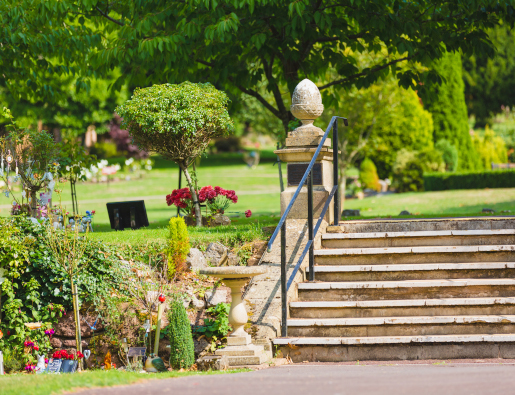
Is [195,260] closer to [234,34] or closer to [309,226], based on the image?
[309,226]

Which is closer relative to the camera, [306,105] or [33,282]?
[33,282]

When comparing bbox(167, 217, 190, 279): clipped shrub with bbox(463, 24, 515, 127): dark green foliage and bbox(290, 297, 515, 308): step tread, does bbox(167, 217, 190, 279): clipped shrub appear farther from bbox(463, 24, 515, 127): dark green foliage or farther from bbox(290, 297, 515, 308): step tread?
bbox(463, 24, 515, 127): dark green foliage

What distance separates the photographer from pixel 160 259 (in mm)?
7492

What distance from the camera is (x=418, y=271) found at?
6.65 metres

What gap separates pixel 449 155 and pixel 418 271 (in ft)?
64.0

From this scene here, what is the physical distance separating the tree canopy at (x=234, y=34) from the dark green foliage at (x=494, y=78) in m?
34.9

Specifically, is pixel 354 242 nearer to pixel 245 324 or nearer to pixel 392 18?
pixel 245 324

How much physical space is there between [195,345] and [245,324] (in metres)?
0.64

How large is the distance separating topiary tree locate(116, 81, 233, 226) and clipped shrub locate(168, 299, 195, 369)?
3.74 meters

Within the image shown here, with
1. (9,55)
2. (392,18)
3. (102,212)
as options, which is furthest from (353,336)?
(102,212)

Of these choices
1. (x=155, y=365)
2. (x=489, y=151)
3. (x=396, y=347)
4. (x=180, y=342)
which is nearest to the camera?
(x=396, y=347)

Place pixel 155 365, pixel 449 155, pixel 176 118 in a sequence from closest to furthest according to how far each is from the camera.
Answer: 1. pixel 155 365
2. pixel 176 118
3. pixel 449 155

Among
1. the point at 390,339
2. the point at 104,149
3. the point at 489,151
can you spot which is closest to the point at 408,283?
the point at 390,339

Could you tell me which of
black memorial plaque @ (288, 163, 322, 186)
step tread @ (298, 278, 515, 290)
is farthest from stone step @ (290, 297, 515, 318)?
black memorial plaque @ (288, 163, 322, 186)
